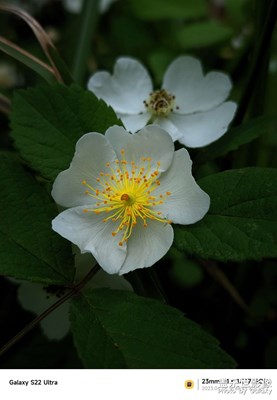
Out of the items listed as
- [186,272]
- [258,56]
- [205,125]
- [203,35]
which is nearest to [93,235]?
[205,125]

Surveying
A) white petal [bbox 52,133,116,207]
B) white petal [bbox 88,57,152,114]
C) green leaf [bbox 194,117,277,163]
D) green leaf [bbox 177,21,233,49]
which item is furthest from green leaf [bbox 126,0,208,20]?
white petal [bbox 52,133,116,207]

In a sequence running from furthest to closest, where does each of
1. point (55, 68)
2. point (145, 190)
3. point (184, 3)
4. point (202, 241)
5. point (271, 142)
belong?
1. point (184, 3)
2. point (271, 142)
3. point (55, 68)
4. point (145, 190)
5. point (202, 241)

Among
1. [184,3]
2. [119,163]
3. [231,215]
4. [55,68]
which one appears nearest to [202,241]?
[231,215]

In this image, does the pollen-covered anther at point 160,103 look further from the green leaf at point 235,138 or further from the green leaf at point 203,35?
the green leaf at point 203,35

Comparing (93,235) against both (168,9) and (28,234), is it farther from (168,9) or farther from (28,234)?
(168,9)

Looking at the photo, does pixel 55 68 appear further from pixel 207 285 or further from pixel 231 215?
pixel 207 285

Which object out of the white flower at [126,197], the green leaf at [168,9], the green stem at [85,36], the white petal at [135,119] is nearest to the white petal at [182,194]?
the white flower at [126,197]
